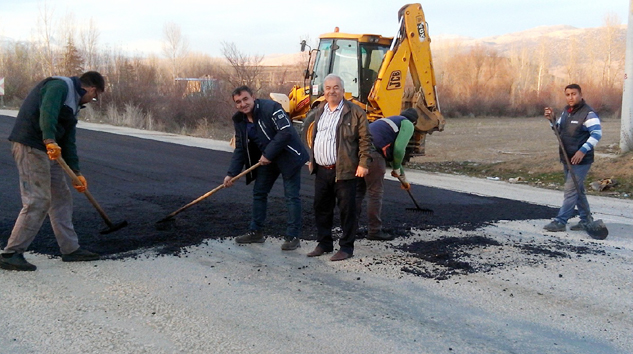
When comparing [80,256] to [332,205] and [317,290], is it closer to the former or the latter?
[317,290]

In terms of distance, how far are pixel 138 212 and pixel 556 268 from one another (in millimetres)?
5021

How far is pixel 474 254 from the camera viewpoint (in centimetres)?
642

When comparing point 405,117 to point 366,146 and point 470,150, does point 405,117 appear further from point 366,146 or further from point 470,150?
point 470,150

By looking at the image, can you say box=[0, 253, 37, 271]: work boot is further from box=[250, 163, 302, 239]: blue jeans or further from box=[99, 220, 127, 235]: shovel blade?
box=[250, 163, 302, 239]: blue jeans

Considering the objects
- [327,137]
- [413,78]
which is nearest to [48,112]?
[327,137]

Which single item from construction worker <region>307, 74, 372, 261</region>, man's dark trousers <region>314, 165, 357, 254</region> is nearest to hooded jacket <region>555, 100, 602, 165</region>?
construction worker <region>307, 74, 372, 261</region>

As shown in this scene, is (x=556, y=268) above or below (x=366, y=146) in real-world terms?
below

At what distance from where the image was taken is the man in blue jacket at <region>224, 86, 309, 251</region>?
21.1 feet

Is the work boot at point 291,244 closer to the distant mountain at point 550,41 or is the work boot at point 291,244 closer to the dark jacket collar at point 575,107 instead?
the dark jacket collar at point 575,107

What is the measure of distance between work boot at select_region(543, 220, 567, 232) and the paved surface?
202 millimetres

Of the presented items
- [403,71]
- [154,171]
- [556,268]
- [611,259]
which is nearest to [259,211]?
[556,268]

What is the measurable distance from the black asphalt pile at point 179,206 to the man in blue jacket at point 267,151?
0.52 m

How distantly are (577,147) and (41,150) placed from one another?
6.14 m

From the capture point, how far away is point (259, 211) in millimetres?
6691
